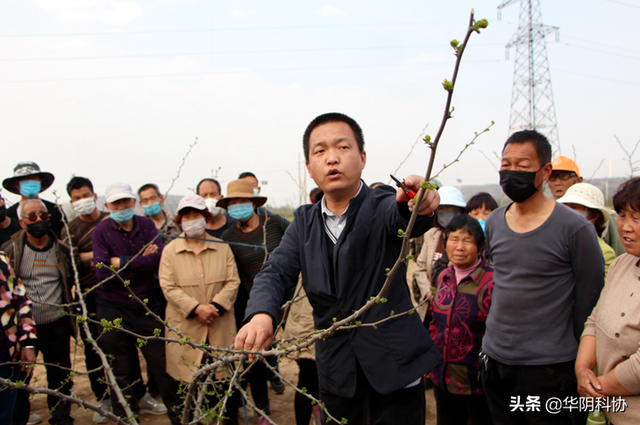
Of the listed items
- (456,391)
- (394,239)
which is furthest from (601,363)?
(394,239)

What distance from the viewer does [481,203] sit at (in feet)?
12.9

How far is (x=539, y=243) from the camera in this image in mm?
2172

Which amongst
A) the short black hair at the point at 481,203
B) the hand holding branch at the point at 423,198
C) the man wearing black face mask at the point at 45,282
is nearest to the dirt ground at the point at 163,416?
the man wearing black face mask at the point at 45,282

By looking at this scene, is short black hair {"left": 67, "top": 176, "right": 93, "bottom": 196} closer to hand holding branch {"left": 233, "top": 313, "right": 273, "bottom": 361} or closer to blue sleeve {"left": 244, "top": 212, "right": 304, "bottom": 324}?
blue sleeve {"left": 244, "top": 212, "right": 304, "bottom": 324}

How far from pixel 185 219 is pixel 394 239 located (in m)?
2.49

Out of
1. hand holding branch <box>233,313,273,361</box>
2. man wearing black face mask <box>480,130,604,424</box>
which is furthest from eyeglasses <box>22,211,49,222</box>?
man wearing black face mask <box>480,130,604,424</box>

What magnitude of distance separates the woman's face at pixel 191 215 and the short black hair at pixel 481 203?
2622mm

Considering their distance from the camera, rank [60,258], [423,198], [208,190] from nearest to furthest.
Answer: [423,198] < [60,258] < [208,190]

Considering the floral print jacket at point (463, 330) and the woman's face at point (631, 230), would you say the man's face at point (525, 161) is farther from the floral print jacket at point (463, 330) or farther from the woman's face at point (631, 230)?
the floral print jacket at point (463, 330)

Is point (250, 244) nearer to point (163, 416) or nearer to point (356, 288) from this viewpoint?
A: point (163, 416)

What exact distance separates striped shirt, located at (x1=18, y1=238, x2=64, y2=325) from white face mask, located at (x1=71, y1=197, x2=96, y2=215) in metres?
0.61

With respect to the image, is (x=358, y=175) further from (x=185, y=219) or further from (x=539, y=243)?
(x=185, y=219)

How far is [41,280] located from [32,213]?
0.62 meters

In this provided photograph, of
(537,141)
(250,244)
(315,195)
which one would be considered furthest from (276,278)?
(315,195)
